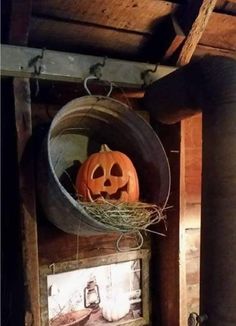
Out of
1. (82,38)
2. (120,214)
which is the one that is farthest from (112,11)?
(120,214)

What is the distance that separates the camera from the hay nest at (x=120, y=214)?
1.20 metres

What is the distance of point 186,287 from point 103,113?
2.72 feet

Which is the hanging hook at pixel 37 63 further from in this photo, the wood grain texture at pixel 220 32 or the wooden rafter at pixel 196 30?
the wood grain texture at pixel 220 32

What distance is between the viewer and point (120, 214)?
123 centimetres

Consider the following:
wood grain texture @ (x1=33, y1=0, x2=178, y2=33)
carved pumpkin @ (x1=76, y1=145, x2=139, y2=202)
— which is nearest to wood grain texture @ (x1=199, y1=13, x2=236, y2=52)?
wood grain texture @ (x1=33, y1=0, x2=178, y2=33)

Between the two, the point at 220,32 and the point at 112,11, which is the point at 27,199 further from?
the point at 220,32

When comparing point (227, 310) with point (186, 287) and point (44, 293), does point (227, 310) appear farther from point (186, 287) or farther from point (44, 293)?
point (44, 293)

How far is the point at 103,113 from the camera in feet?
4.72

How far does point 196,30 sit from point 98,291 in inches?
41.8

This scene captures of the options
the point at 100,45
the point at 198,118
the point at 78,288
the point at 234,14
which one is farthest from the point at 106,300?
the point at 234,14

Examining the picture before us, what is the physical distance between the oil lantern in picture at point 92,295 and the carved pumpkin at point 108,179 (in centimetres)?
38

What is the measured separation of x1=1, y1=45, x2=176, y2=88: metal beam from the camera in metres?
1.29

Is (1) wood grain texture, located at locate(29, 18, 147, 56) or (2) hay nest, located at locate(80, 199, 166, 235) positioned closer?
(2) hay nest, located at locate(80, 199, 166, 235)

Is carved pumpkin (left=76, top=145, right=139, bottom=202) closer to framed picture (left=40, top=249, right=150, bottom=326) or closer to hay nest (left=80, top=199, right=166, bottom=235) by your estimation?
hay nest (left=80, top=199, right=166, bottom=235)
